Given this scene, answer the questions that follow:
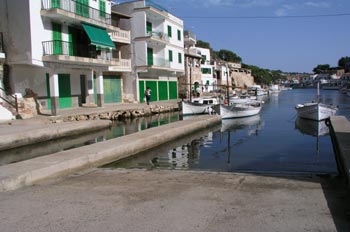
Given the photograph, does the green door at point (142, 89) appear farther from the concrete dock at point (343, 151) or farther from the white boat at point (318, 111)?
the concrete dock at point (343, 151)

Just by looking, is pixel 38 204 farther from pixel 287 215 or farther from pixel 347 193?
pixel 347 193

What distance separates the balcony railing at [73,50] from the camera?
26.7m

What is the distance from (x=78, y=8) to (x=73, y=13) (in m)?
1.66

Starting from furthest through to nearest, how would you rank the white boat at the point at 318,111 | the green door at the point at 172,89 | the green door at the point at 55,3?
the green door at the point at 172,89, the white boat at the point at 318,111, the green door at the point at 55,3

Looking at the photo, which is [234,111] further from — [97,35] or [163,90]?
[163,90]

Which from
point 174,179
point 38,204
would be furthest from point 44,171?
point 174,179

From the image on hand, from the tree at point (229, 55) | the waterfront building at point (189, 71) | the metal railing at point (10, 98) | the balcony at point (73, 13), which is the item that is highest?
the tree at point (229, 55)

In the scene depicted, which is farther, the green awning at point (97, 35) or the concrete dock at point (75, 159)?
the green awning at point (97, 35)

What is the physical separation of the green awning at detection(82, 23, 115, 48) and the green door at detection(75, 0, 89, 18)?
0.85 metres

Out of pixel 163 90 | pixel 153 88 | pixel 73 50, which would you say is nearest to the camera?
pixel 73 50

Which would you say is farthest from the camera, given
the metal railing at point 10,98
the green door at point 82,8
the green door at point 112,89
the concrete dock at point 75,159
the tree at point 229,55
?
→ the tree at point 229,55

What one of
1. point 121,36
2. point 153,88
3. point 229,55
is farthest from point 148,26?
point 229,55

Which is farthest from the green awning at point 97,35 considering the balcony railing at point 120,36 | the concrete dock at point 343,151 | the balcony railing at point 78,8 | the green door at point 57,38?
the concrete dock at point 343,151

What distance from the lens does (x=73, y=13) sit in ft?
91.9
